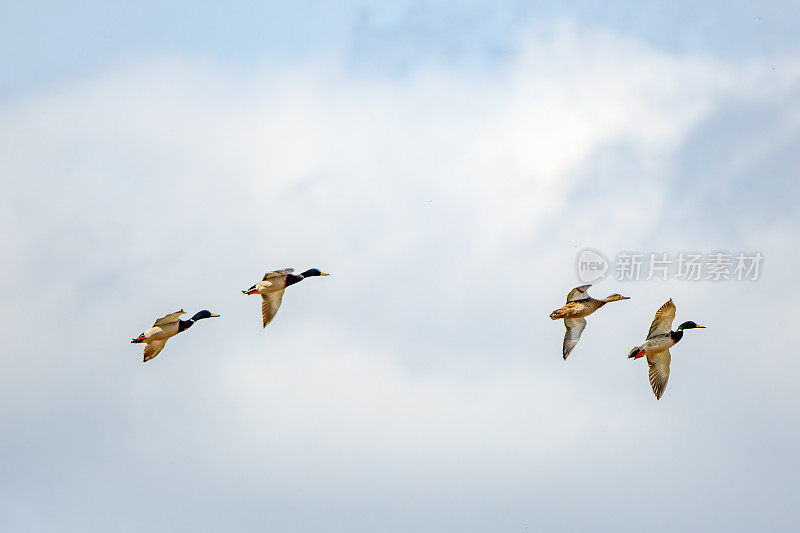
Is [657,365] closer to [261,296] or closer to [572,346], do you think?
[572,346]

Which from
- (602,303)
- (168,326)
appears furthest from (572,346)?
(168,326)

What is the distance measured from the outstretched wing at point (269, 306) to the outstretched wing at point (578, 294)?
13.6 m

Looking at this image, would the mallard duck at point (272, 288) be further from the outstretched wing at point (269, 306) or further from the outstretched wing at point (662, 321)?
the outstretched wing at point (662, 321)

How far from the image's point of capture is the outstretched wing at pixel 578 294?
6819 centimetres

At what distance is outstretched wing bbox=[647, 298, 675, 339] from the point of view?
6488 cm

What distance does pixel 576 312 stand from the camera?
222ft

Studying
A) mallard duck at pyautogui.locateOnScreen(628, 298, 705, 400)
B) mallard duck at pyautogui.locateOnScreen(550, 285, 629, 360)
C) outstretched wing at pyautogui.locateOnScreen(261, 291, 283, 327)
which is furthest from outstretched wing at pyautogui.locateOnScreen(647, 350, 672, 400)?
outstretched wing at pyautogui.locateOnScreen(261, 291, 283, 327)

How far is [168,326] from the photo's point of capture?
65.8 meters

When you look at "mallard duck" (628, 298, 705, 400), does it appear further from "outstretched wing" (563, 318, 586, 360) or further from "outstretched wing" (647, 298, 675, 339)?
"outstretched wing" (563, 318, 586, 360)

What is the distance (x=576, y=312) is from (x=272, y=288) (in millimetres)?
14123

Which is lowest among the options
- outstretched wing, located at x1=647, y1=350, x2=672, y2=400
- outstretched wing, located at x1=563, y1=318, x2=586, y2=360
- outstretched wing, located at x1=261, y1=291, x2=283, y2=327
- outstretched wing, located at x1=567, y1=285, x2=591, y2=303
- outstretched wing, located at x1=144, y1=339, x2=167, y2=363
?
outstretched wing, located at x1=144, y1=339, x2=167, y2=363

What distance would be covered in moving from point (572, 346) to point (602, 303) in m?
2.41

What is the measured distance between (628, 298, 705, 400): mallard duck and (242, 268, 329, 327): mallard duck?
16.3m

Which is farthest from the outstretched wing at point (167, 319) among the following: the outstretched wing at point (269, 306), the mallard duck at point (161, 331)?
the outstretched wing at point (269, 306)
